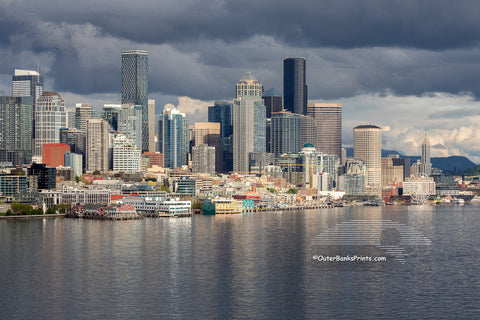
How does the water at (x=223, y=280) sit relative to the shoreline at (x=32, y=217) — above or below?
below

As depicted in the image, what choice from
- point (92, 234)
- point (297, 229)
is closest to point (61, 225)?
point (92, 234)

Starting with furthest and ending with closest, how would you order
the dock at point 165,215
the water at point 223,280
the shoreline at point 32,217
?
A: the dock at point 165,215 → the shoreline at point 32,217 → the water at point 223,280

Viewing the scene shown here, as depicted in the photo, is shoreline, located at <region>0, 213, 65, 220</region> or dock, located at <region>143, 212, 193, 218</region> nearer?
shoreline, located at <region>0, 213, 65, 220</region>

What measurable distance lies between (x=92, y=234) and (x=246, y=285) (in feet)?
173

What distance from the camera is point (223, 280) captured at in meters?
72.6

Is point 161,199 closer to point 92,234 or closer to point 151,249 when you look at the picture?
point 92,234

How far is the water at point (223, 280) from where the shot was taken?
60.5m

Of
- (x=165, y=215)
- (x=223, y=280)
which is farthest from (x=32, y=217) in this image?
(x=223, y=280)

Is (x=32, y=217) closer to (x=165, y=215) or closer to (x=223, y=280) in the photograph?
(x=165, y=215)

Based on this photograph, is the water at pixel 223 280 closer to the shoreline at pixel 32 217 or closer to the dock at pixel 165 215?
the shoreline at pixel 32 217

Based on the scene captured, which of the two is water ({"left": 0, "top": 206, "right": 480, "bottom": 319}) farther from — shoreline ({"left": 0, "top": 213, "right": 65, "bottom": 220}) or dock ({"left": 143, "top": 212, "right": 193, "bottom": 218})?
dock ({"left": 143, "top": 212, "right": 193, "bottom": 218})

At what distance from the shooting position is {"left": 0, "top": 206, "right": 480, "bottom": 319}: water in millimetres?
60500

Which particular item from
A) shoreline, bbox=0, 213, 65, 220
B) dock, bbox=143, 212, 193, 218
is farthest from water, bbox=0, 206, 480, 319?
dock, bbox=143, 212, 193, 218

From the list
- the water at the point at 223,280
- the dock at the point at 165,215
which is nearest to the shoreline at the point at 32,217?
the dock at the point at 165,215
